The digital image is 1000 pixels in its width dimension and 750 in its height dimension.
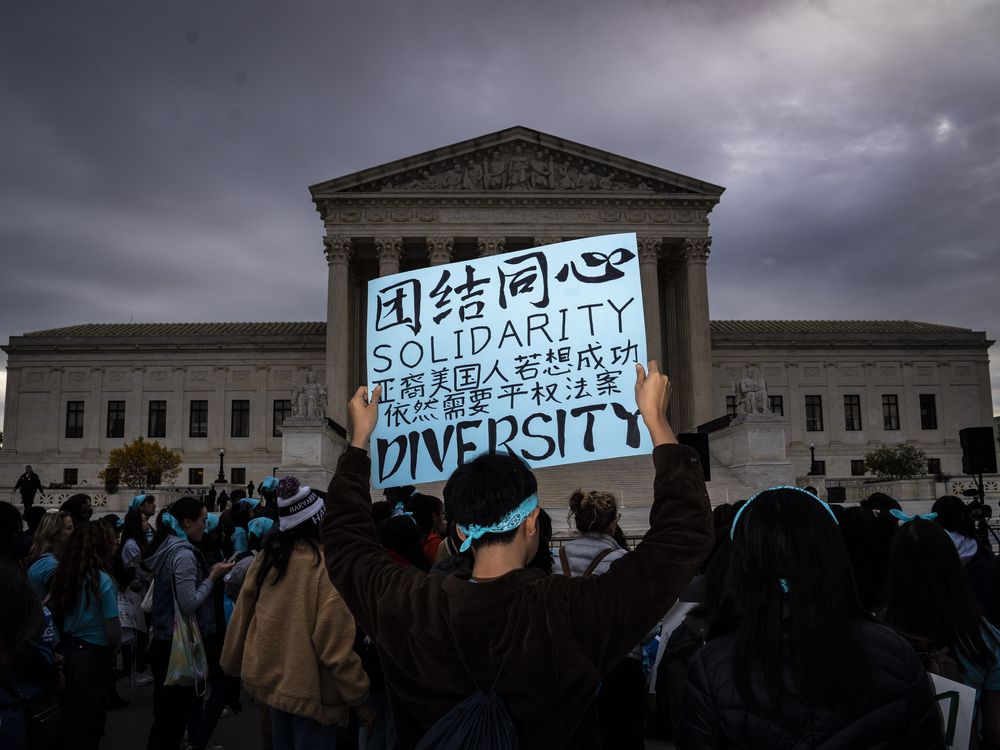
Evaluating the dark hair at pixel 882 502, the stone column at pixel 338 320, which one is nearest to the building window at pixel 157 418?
the stone column at pixel 338 320

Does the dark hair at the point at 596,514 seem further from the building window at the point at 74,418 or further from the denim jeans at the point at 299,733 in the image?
the building window at the point at 74,418

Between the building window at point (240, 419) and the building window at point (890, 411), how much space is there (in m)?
40.3

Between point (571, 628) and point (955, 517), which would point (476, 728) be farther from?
point (955, 517)

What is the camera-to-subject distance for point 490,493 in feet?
8.56

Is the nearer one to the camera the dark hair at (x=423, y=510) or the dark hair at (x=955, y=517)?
the dark hair at (x=955, y=517)

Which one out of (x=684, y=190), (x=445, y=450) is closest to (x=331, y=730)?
(x=445, y=450)

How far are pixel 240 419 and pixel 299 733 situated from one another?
4906 cm

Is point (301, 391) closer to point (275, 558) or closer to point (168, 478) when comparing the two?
point (168, 478)

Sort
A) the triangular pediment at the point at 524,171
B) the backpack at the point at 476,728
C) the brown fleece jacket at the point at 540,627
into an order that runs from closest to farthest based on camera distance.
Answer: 1. the backpack at the point at 476,728
2. the brown fleece jacket at the point at 540,627
3. the triangular pediment at the point at 524,171

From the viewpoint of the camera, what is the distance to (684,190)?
40312 millimetres

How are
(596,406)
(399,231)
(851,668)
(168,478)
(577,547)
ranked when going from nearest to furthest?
(851,668)
(577,547)
(596,406)
(399,231)
(168,478)

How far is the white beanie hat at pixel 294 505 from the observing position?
4547 mm

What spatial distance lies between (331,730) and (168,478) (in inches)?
1830

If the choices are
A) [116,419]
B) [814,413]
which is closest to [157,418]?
[116,419]
